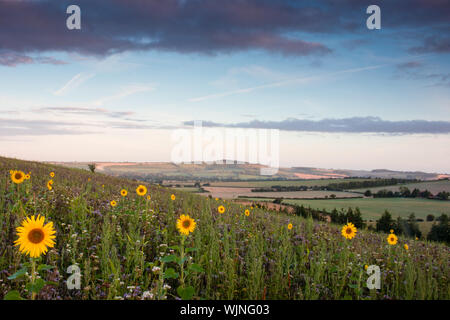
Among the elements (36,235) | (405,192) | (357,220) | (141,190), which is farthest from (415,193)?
(36,235)

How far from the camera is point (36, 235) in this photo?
12.7ft

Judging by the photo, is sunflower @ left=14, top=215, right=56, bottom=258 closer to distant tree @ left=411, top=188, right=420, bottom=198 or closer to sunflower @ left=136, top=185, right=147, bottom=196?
sunflower @ left=136, top=185, right=147, bottom=196

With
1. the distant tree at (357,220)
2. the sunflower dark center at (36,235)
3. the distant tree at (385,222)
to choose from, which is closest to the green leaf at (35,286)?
the sunflower dark center at (36,235)

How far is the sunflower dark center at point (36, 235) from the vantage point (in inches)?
151

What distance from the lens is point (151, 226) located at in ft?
25.2

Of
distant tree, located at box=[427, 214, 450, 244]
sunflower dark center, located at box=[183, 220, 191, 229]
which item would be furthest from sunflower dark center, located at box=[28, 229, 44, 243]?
distant tree, located at box=[427, 214, 450, 244]

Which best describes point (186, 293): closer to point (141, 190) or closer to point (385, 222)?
point (141, 190)

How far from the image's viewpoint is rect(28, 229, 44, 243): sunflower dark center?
3848 millimetres

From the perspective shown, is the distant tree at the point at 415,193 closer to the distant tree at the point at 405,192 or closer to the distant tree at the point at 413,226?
the distant tree at the point at 405,192

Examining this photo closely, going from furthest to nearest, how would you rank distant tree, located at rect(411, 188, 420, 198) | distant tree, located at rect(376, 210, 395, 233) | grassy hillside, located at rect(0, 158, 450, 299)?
distant tree, located at rect(411, 188, 420, 198) < distant tree, located at rect(376, 210, 395, 233) < grassy hillside, located at rect(0, 158, 450, 299)
